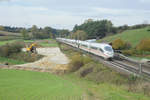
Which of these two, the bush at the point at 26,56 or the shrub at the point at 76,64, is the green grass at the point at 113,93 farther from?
the bush at the point at 26,56

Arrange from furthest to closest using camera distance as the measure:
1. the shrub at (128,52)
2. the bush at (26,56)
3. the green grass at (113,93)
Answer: the bush at (26,56) < the shrub at (128,52) < the green grass at (113,93)

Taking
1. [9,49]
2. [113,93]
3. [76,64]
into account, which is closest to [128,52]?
[76,64]

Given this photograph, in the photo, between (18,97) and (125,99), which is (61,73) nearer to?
(18,97)

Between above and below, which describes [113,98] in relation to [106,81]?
above

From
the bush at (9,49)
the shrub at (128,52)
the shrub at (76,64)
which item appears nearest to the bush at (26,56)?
the bush at (9,49)

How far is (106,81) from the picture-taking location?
20.4 m

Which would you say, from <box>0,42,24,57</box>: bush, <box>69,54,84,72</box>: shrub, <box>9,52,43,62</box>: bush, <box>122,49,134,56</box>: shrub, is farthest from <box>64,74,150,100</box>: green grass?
<box>0,42,24,57</box>: bush

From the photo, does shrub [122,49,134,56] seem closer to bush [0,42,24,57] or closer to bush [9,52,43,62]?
bush [9,52,43,62]

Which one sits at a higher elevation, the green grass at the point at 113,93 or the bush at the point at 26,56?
the green grass at the point at 113,93

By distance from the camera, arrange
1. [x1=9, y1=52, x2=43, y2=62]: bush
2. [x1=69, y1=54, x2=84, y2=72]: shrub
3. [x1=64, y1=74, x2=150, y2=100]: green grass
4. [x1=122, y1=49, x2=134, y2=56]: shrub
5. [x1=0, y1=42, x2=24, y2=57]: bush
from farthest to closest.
A: 1. [x1=0, y1=42, x2=24, y2=57]: bush
2. [x1=9, y1=52, x2=43, y2=62]: bush
3. [x1=122, y1=49, x2=134, y2=56]: shrub
4. [x1=69, y1=54, x2=84, y2=72]: shrub
5. [x1=64, y1=74, x2=150, y2=100]: green grass

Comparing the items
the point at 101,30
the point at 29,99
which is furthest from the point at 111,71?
the point at 101,30

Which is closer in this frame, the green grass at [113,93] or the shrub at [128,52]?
the green grass at [113,93]

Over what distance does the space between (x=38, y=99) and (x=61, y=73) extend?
56.6 feet

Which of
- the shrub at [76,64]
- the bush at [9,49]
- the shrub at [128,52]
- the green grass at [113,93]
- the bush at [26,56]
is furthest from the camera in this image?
the bush at [9,49]
